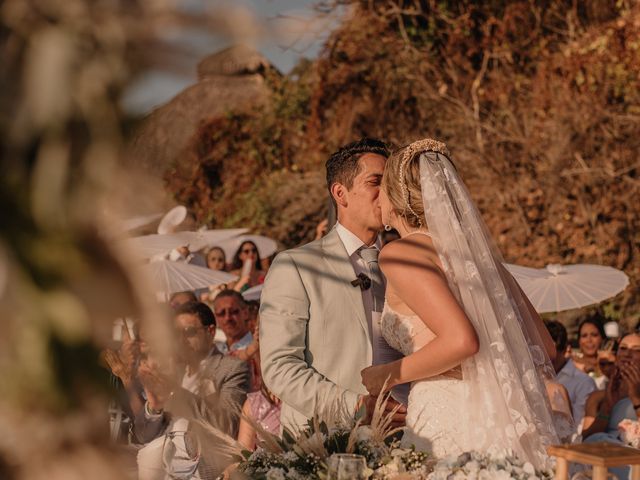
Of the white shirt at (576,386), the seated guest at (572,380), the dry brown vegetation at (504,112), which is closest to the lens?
the seated guest at (572,380)

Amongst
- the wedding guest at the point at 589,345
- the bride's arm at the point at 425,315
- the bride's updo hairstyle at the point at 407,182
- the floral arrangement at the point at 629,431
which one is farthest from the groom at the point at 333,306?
the wedding guest at the point at 589,345

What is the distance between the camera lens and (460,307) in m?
3.13

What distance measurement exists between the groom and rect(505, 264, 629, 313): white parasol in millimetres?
3927

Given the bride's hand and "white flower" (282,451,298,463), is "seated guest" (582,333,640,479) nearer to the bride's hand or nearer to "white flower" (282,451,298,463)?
the bride's hand

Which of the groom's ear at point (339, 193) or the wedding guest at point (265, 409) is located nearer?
the groom's ear at point (339, 193)

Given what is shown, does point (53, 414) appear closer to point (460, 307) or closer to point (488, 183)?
point (460, 307)

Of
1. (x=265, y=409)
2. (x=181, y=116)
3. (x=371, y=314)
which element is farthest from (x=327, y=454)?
(x=265, y=409)

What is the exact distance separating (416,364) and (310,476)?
69 centimetres

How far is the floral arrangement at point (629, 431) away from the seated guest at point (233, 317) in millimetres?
2756

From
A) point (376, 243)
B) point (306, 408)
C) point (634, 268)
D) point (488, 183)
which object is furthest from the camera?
point (488, 183)

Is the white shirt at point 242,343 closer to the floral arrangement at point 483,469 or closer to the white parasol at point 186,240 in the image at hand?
the white parasol at point 186,240

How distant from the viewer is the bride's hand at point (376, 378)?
128 inches

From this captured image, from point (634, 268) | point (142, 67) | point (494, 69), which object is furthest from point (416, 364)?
point (494, 69)

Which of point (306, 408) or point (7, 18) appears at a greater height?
point (7, 18)
